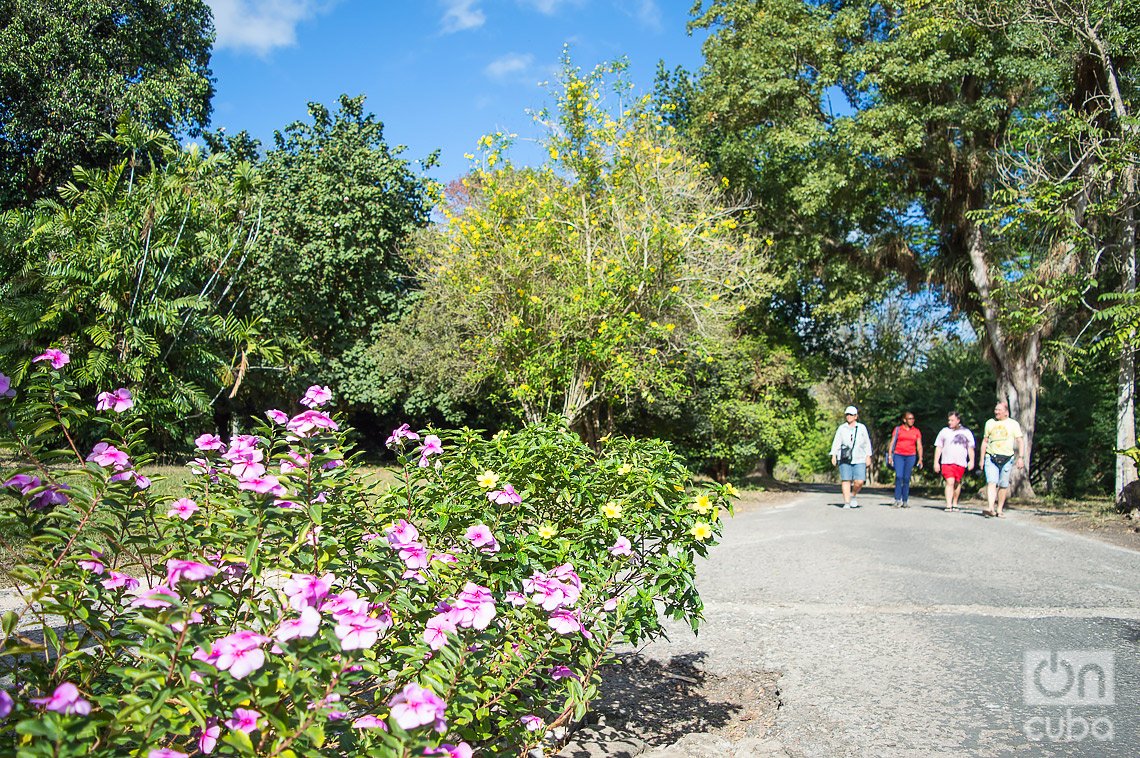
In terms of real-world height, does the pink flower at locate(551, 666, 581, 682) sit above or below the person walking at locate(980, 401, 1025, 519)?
below

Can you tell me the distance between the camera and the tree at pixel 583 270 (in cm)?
1384

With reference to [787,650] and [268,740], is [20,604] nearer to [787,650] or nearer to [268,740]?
[268,740]

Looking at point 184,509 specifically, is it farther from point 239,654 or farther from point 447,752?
point 447,752

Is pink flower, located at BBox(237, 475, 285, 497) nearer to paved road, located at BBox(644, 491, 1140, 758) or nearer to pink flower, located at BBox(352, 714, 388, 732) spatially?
pink flower, located at BBox(352, 714, 388, 732)

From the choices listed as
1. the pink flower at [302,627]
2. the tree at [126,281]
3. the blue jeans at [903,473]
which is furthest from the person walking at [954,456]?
the pink flower at [302,627]

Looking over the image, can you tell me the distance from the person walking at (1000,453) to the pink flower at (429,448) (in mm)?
11857

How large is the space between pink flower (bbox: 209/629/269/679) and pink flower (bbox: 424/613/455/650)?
1.56ft

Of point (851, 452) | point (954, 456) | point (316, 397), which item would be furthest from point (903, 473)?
point (316, 397)

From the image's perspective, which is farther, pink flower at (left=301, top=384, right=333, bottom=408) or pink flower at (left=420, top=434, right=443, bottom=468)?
pink flower at (left=420, top=434, right=443, bottom=468)

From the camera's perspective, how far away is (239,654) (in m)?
1.84

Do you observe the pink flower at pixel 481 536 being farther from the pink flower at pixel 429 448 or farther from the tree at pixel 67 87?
the tree at pixel 67 87

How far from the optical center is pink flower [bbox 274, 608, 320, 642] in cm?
185

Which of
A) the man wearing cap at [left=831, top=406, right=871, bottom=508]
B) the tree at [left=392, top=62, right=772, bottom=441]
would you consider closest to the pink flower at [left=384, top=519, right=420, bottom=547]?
the tree at [left=392, top=62, right=772, bottom=441]

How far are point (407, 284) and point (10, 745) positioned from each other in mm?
20819
